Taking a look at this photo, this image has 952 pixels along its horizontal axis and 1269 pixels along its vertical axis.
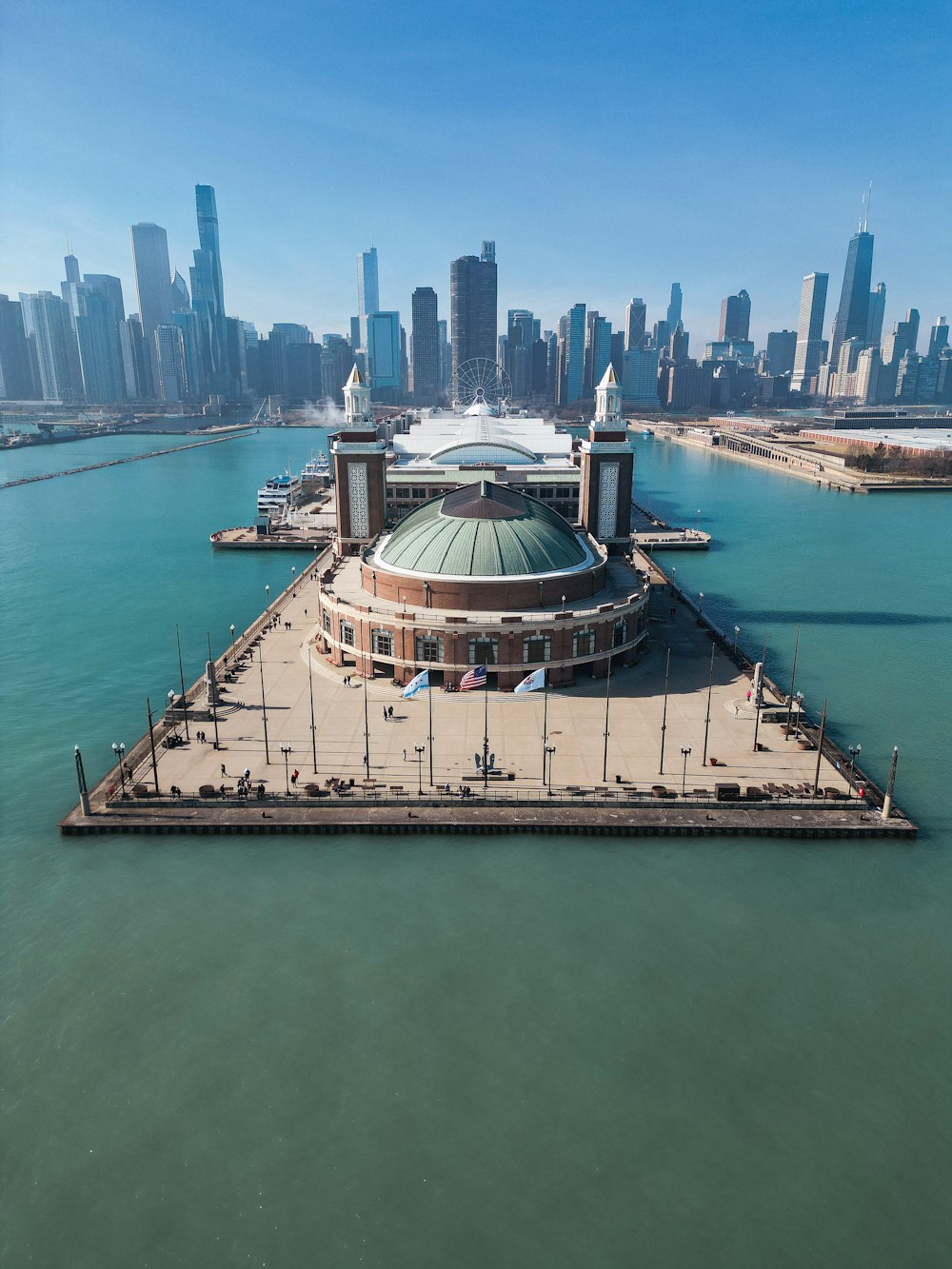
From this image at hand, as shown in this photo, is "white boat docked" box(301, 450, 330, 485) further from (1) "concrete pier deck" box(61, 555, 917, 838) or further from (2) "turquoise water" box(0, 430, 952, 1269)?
(2) "turquoise water" box(0, 430, 952, 1269)

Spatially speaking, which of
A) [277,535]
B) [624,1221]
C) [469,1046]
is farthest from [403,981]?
[277,535]

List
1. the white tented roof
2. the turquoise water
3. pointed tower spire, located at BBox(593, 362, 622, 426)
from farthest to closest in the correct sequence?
the white tented roof → pointed tower spire, located at BBox(593, 362, 622, 426) → the turquoise water

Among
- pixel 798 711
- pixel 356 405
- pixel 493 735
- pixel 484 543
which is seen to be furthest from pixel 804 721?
pixel 356 405

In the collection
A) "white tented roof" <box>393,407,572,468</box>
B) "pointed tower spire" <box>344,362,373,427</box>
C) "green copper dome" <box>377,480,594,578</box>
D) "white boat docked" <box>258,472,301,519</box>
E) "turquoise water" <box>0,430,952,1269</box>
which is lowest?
"turquoise water" <box>0,430,952,1269</box>

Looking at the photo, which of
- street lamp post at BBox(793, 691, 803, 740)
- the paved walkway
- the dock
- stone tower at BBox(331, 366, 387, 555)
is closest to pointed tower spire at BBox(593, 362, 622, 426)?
stone tower at BBox(331, 366, 387, 555)

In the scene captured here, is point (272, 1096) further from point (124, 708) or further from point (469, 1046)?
point (124, 708)

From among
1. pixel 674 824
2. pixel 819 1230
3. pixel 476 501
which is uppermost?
pixel 476 501

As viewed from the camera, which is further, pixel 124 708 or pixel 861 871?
pixel 124 708
